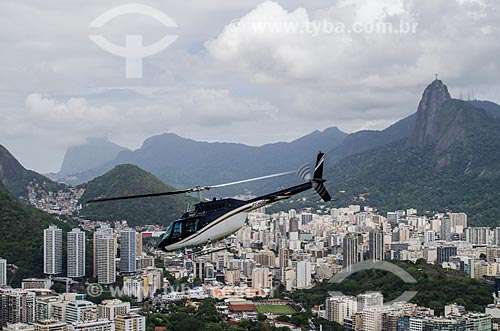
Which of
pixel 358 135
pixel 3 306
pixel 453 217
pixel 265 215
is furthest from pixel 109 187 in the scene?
pixel 358 135

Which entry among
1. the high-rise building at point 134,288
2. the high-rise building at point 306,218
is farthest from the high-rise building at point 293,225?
the high-rise building at point 134,288

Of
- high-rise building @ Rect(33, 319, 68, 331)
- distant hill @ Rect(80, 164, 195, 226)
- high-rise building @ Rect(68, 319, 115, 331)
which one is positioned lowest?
high-rise building @ Rect(68, 319, 115, 331)

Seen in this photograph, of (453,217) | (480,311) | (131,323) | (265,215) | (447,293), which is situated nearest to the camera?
(131,323)

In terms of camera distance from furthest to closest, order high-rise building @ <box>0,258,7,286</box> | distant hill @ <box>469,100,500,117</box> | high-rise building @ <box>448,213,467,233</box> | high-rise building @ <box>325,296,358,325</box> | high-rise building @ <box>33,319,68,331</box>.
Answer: distant hill @ <box>469,100,500,117</box>
high-rise building @ <box>448,213,467,233</box>
high-rise building @ <box>0,258,7,286</box>
high-rise building @ <box>325,296,358,325</box>
high-rise building @ <box>33,319,68,331</box>

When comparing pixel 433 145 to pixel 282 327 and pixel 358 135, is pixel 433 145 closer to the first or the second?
pixel 358 135

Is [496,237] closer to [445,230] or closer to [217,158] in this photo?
[445,230]

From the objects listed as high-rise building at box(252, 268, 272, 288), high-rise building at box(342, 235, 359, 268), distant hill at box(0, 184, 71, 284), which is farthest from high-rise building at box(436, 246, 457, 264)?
distant hill at box(0, 184, 71, 284)

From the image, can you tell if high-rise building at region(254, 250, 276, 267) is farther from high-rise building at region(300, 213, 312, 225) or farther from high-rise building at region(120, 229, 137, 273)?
high-rise building at region(300, 213, 312, 225)

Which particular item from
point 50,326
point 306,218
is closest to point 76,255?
point 50,326
